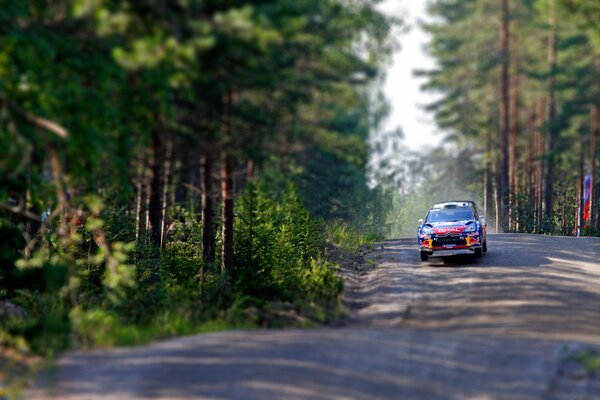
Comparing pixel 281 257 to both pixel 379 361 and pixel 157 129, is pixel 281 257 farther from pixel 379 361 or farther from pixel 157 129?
pixel 379 361

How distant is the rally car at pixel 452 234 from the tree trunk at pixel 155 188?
8.78m

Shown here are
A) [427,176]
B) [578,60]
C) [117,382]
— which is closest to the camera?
[117,382]

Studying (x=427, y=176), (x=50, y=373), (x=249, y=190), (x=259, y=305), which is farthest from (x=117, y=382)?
(x=427, y=176)

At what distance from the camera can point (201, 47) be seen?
1177cm

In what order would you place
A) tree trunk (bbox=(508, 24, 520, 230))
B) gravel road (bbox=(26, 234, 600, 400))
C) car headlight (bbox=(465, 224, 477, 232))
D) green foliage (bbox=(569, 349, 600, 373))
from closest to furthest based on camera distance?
gravel road (bbox=(26, 234, 600, 400)) < green foliage (bbox=(569, 349, 600, 373)) < car headlight (bbox=(465, 224, 477, 232)) < tree trunk (bbox=(508, 24, 520, 230))

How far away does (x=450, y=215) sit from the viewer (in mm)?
28156

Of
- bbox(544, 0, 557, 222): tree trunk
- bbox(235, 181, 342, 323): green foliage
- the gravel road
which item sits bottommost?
the gravel road

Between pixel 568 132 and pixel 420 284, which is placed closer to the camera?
pixel 420 284

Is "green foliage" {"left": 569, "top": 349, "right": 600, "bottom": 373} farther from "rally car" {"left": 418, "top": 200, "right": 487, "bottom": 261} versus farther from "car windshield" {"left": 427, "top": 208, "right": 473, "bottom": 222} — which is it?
"car windshield" {"left": 427, "top": 208, "right": 473, "bottom": 222}

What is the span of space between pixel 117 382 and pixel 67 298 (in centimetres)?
957

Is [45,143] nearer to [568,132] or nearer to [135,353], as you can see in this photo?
[135,353]

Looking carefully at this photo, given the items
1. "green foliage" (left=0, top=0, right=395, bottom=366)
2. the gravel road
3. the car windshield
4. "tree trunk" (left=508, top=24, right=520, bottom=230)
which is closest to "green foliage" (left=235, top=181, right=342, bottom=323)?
"green foliage" (left=0, top=0, right=395, bottom=366)

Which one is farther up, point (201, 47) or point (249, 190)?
point (201, 47)

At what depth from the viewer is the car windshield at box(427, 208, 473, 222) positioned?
27891 mm
